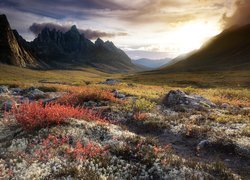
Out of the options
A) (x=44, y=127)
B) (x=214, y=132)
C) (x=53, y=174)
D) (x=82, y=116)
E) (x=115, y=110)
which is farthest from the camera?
(x=115, y=110)

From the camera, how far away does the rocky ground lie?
8.95 m

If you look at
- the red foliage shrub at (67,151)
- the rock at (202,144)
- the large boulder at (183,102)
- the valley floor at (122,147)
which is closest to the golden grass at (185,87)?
the large boulder at (183,102)

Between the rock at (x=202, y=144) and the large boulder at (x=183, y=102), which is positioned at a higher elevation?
the large boulder at (x=183, y=102)

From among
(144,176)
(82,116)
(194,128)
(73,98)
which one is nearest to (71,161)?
(144,176)

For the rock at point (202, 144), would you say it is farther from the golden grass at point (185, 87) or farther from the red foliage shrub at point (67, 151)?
the golden grass at point (185, 87)

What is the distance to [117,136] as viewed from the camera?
12.3 m

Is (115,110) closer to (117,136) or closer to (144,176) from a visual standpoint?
(117,136)

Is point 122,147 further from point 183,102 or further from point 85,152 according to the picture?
point 183,102

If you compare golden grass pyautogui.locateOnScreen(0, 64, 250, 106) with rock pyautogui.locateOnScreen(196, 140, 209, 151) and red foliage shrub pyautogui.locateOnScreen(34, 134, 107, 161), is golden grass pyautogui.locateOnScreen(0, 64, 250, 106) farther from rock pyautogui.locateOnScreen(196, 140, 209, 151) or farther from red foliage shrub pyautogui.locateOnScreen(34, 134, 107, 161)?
red foliage shrub pyautogui.locateOnScreen(34, 134, 107, 161)

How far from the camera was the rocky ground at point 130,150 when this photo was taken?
8.95 m

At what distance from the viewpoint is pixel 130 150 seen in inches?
416

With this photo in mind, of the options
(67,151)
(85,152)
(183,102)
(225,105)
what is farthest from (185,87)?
(67,151)

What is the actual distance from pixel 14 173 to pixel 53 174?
1.32m

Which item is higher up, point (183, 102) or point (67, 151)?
point (183, 102)
